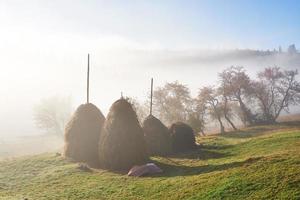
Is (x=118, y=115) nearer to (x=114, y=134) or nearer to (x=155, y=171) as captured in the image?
(x=114, y=134)

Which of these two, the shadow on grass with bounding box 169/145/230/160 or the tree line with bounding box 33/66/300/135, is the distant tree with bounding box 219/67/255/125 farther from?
the shadow on grass with bounding box 169/145/230/160

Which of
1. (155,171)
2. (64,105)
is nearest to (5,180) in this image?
(155,171)

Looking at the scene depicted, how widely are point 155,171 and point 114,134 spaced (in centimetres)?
527

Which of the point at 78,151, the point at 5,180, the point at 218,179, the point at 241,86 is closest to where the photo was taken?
the point at 218,179

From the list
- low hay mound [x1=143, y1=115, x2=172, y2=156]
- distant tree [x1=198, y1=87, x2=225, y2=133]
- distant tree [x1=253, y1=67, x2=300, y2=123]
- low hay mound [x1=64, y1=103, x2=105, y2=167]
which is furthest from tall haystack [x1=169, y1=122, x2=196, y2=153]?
distant tree [x1=253, y1=67, x2=300, y2=123]

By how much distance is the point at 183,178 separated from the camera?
2938 centimetres

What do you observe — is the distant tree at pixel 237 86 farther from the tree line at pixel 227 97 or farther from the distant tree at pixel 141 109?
the distant tree at pixel 141 109

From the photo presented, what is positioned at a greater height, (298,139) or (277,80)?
(277,80)

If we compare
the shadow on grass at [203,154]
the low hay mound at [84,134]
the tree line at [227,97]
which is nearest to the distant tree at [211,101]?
the tree line at [227,97]

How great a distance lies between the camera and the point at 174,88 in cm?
8400

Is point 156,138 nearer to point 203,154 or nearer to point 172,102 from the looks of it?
point 203,154

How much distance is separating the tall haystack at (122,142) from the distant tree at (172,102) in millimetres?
44583

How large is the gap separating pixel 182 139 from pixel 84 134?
40.4 ft

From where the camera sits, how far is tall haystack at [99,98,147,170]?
1410 inches
